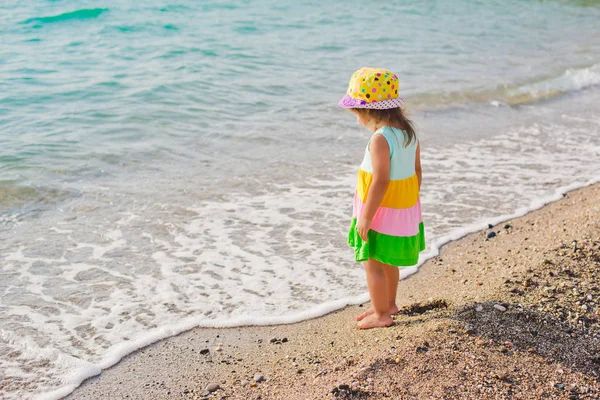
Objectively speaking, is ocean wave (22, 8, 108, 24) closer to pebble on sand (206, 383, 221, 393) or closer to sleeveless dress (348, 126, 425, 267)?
sleeveless dress (348, 126, 425, 267)

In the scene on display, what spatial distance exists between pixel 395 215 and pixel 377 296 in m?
0.50

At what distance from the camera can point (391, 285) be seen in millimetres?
3758

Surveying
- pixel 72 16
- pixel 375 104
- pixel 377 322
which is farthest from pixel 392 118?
pixel 72 16

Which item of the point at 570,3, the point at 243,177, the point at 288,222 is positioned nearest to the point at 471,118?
the point at 243,177

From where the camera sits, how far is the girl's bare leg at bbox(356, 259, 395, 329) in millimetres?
3570

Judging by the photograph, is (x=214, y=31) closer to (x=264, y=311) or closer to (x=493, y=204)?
(x=493, y=204)

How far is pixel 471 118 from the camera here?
9.33 m

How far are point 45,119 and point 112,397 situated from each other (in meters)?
6.06

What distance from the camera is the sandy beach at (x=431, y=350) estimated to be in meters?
2.94

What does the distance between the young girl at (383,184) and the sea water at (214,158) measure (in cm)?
Answer: 81

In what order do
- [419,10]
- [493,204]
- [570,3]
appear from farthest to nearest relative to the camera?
[570,3], [419,10], [493,204]

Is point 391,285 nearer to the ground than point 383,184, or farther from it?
nearer to the ground

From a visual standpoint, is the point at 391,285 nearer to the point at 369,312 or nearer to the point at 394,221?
the point at 369,312

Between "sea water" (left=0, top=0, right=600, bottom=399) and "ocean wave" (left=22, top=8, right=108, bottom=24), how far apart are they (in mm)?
67
